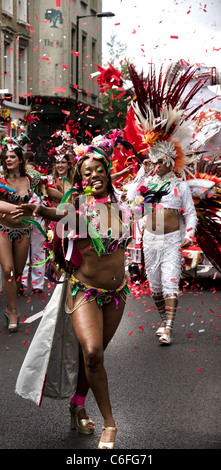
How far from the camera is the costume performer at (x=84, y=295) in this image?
14.6 ft

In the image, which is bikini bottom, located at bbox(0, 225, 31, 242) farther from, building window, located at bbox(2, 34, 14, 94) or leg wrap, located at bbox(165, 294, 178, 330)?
building window, located at bbox(2, 34, 14, 94)

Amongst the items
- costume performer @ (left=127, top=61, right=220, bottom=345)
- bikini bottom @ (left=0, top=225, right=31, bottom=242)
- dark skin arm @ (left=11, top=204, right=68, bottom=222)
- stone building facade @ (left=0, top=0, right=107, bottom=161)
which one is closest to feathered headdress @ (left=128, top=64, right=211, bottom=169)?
costume performer @ (left=127, top=61, right=220, bottom=345)

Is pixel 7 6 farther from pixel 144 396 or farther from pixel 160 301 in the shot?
pixel 144 396

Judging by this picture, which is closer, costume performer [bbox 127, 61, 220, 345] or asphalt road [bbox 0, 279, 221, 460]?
asphalt road [bbox 0, 279, 221, 460]

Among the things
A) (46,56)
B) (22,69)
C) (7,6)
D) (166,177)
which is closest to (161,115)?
(166,177)

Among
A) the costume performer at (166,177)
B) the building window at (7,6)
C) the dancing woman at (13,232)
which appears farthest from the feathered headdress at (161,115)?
the building window at (7,6)

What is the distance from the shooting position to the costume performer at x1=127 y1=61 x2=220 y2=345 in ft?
24.4

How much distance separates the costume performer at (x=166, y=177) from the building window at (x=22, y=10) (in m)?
25.3

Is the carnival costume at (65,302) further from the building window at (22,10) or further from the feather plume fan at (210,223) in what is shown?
the building window at (22,10)

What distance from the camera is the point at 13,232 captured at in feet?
27.0

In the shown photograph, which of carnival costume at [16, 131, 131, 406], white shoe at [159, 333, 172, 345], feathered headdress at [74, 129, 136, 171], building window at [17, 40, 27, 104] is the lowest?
building window at [17, 40, 27, 104]

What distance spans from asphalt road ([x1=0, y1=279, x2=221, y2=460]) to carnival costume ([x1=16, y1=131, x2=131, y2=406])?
0.32 m

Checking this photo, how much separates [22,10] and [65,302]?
2954 cm
